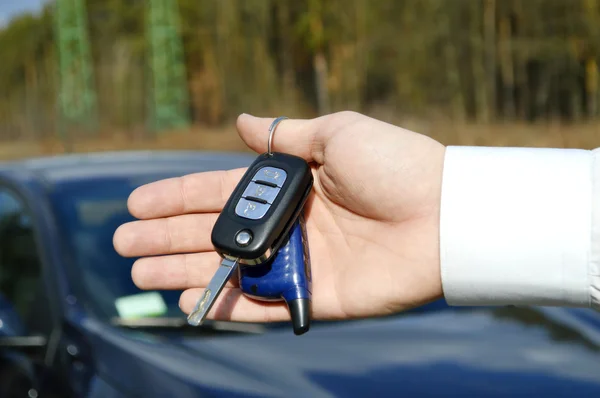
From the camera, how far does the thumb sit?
2.13 m

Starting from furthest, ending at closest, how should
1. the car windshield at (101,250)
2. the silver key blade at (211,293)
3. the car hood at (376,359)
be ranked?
the car windshield at (101,250), the car hood at (376,359), the silver key blade at (211,293)

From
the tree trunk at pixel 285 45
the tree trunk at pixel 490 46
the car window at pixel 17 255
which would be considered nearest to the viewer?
the car window at pixel 17 255

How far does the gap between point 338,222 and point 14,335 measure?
1.53 m

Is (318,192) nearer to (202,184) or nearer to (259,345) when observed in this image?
(202,184)

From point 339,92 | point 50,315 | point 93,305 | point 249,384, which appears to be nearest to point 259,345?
point 249,384

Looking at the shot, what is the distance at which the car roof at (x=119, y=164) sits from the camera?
369 centimetres

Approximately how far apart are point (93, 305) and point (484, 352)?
128 centimetres

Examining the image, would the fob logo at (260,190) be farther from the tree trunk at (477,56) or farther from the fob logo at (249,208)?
the tree trunk at (477,56)

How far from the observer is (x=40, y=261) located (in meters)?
3.28

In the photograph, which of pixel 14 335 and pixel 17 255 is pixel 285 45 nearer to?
pixel 17 255

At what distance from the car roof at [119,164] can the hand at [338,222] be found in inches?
59.9

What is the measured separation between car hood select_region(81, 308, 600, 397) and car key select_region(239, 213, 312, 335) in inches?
18.4

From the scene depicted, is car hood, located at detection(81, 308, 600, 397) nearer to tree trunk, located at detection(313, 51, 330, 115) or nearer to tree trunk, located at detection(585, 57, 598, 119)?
tree trunk, located at detection(313, 51, 330, 115)

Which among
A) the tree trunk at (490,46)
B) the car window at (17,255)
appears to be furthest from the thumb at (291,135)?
the tree trunk at (490,46)
